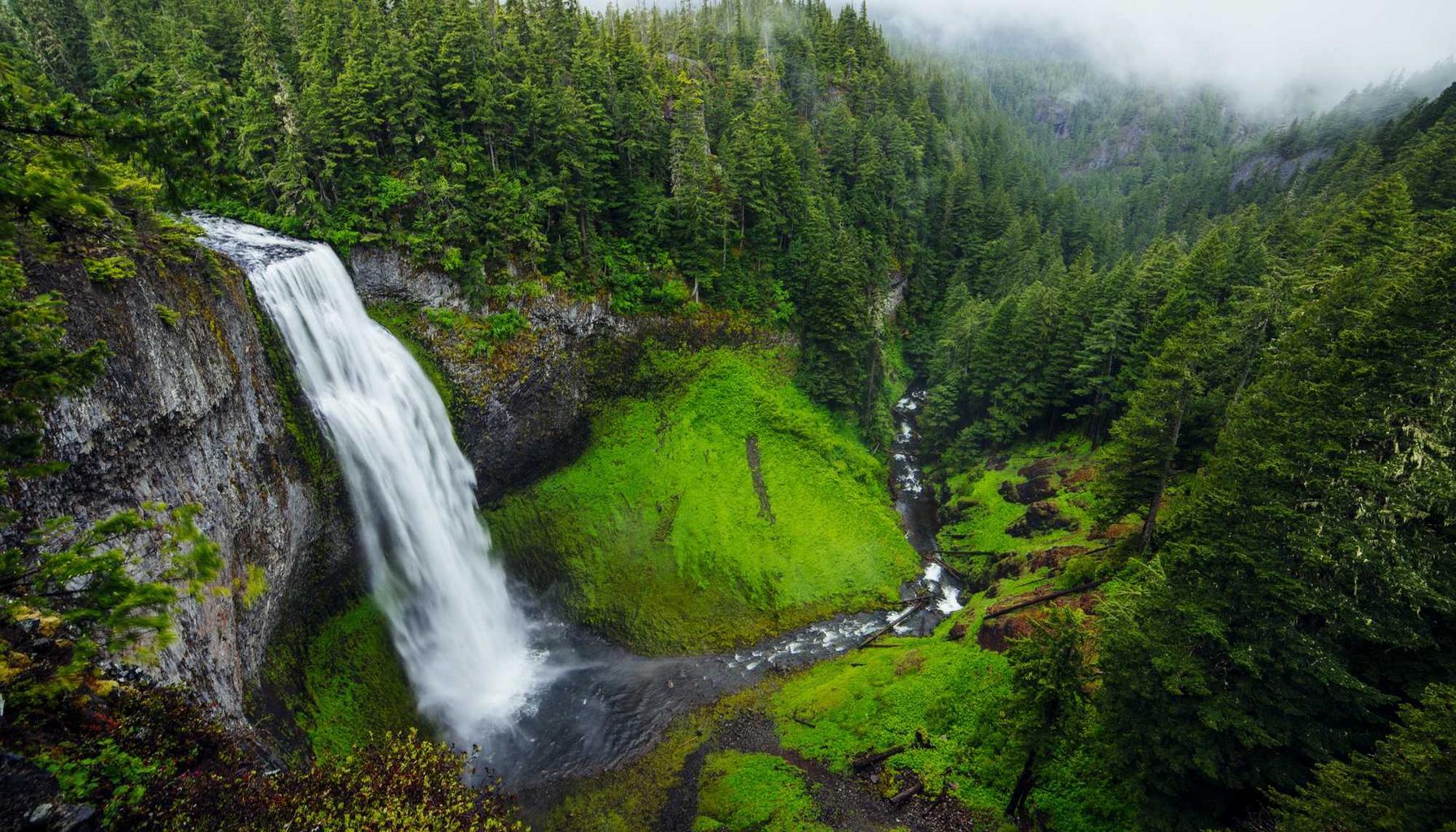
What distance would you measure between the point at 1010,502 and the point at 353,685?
38.5 m

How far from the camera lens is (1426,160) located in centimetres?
4897

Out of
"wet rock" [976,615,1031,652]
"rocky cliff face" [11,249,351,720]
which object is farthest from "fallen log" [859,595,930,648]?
"rocky cliff face" [11,249,351,720]

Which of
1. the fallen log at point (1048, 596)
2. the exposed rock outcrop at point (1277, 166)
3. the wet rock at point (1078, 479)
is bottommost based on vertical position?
the wet rock at point (1078, 479)

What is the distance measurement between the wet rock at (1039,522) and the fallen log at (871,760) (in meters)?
18.9

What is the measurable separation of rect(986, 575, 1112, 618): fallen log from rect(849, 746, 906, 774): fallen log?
8183mm

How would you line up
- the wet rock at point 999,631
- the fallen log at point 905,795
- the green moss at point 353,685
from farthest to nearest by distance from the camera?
the wet rock at point 999,631 → the green moss at point 353,685 → the fallen log at point 905,795

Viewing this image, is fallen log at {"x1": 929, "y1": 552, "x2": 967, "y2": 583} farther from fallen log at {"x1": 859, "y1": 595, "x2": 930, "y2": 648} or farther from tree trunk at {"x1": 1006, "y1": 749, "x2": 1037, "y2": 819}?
tree trunk at {"x1": 1006, "y1": 749, "x2": 1037, "y2": 819}

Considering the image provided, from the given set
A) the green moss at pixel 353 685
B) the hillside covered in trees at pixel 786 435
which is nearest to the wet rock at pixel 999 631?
the hillside covered in trees at pixel 786 435

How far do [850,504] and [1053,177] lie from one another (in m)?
171

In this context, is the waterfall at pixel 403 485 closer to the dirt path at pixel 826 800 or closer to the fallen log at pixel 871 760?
the dirt path at pixel 826 800

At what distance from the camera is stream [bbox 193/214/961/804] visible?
25172 mm

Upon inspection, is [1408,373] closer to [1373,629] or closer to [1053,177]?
[1373,629]

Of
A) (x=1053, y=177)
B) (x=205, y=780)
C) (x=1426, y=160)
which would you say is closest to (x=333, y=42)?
(x=205, y=780)

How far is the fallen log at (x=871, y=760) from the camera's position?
23.2 m
